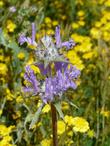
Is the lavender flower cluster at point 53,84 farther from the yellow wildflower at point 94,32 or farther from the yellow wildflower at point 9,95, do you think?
the yellow wildflower at point 94,32

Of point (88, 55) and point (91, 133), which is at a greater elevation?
point (88, 55)

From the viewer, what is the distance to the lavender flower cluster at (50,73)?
1634mm

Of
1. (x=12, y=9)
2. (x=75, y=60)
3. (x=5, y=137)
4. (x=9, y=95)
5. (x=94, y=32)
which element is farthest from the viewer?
(x=94, y=32)

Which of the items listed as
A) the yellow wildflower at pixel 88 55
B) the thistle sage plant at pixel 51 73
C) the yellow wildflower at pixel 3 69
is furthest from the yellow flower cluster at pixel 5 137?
the yellow wildflower at pixel 88 55

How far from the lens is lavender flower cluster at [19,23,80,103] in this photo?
1.63 meters

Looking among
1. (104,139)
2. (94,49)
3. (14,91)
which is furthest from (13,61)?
(104,139)

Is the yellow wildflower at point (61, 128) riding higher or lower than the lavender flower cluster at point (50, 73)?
lower

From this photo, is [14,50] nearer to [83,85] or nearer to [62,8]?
[83,85]

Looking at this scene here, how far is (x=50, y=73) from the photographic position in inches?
65.6

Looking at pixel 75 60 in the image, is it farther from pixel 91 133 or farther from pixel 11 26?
pixel 91 133

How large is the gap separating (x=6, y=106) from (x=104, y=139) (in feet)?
1.91

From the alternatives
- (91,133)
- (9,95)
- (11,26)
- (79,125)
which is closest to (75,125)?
(79,125)

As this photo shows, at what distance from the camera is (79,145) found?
83.8 inches

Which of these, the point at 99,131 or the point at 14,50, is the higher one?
the point at 14,50
